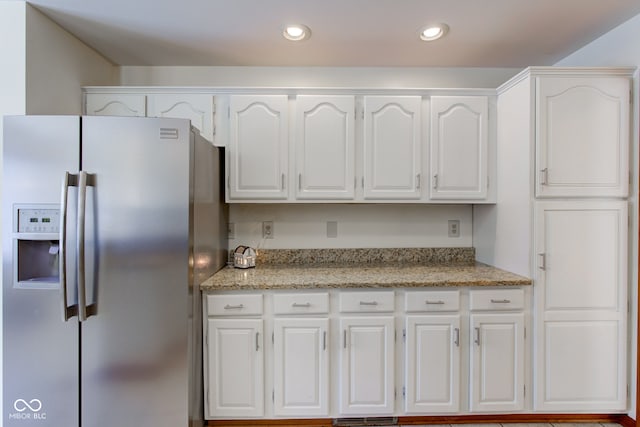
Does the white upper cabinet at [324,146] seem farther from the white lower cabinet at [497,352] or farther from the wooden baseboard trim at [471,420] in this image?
the wooden baseboard trim at [471,420]

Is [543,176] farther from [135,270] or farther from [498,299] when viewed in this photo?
[135,270]

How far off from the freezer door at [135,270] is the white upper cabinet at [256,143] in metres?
0.55

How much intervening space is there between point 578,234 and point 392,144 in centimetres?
118

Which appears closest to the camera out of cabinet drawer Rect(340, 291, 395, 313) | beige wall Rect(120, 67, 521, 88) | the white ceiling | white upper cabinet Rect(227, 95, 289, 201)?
the white ceiling

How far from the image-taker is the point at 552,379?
1.79 metres

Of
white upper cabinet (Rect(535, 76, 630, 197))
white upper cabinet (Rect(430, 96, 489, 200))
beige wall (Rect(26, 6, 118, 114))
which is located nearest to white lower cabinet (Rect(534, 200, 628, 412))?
white upper cabinet (Rect(535, 76, 630, 197))

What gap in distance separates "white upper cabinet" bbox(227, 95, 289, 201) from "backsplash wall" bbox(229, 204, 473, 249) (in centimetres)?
35

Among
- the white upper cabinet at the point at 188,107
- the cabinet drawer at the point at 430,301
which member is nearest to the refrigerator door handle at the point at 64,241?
the white upper cabinet at the point at 188,107

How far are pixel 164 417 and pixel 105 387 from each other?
1.03 feet

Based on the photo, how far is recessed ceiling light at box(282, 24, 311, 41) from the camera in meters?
1.87

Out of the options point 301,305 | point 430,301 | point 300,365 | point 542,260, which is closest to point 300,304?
point 301,305

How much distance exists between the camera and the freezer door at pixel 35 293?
1.45 m

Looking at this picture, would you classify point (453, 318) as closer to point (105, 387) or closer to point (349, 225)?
point (349, 225)

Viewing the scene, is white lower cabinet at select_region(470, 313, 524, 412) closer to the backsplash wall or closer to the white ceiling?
the backsplash wall
